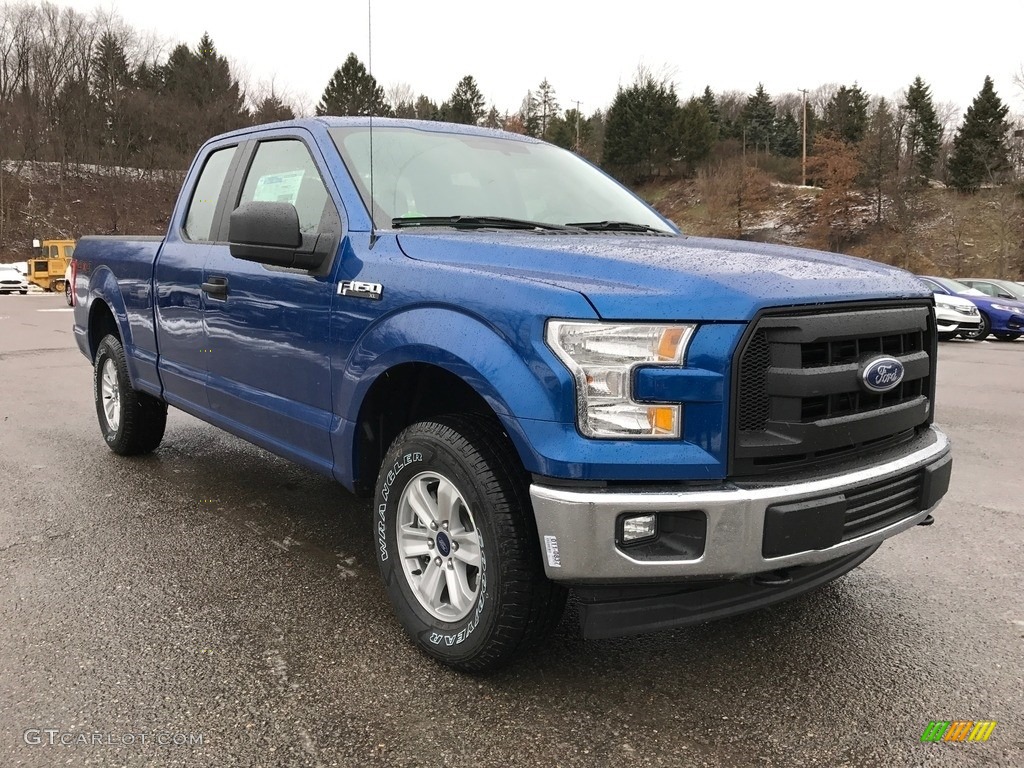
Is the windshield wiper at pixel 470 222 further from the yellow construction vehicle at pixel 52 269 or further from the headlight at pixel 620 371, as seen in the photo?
the yellow construction vehicle at pixel 52 269

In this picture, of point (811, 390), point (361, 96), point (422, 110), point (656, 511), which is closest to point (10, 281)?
point (422, 110)

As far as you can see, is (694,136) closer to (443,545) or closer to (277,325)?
(277,325)

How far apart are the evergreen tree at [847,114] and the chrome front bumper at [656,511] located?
67441 millimetres

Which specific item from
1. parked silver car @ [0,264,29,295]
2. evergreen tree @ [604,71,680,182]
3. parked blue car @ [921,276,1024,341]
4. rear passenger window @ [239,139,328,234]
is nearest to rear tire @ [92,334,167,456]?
rear passenger window @ [239,139,328,234]

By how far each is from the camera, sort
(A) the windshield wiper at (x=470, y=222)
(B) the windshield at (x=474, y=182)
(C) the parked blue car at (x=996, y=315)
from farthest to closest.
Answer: (C) the parked blue car at (x=996, y=315) < (B) the windshield at (x=474, y=182) < (A) the windshield wiper at (x=470, y=222)

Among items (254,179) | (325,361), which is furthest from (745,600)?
(254,179)

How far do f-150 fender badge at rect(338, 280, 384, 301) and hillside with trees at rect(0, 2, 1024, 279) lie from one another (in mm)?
42849

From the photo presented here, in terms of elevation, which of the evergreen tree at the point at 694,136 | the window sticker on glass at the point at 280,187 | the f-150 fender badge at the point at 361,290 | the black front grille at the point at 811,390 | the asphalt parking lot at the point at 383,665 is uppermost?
the evergreen tree at the point at 694,136

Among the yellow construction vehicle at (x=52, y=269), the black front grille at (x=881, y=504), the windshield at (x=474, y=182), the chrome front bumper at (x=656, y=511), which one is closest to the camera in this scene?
the chrome front bumper at (x=656, y=511)

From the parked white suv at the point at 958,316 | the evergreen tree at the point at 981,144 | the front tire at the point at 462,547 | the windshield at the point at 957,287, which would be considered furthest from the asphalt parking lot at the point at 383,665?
the evergreen tree at the point at 981,144

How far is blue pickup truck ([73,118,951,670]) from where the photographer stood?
7.43ft

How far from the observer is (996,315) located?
1806cm

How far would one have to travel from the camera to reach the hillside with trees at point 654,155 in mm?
49062

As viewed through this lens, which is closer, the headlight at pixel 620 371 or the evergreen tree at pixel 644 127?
the headlight at pixel 620 371
